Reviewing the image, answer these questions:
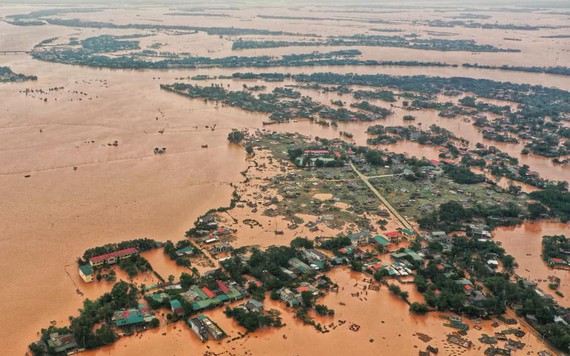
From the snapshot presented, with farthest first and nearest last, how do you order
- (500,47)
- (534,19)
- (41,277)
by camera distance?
(534,19), (500,47), (41,277)

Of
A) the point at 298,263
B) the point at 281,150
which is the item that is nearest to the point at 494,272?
the point at 298,263

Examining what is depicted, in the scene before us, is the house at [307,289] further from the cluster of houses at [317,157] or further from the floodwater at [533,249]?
the cluster of houses at [317,157]

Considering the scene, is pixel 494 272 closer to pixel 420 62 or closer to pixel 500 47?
pixel 420 62

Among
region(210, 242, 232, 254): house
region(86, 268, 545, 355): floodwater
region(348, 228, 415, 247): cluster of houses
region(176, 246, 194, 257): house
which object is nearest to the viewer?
region(86, 268, 545, 355): floodwater

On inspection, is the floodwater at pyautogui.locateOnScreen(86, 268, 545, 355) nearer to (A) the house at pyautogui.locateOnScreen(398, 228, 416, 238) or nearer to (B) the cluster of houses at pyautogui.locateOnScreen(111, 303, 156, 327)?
(B) the cluster of houses at pyautogui.locateOnScreen(111, 303, 156, 327)

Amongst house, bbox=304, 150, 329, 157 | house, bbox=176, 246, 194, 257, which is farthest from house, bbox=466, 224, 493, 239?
house, bbox=176, 246, 194, 257

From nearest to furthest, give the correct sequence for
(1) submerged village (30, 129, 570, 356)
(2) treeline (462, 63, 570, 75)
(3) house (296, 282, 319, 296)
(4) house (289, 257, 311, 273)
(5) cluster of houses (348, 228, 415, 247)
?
(1) submerged village (30, 129, 570, 356) → (3) house (296, 282, 319, 296) → (4) house (289, 257, 311, 273) → (5) cluster of houses (348, 228, 415, 247) → (2) treeline (462, 63, 570, 75)

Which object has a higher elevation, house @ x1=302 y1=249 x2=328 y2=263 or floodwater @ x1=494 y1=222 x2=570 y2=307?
house @ x1=302 y1=249 x2=328 y2=263
